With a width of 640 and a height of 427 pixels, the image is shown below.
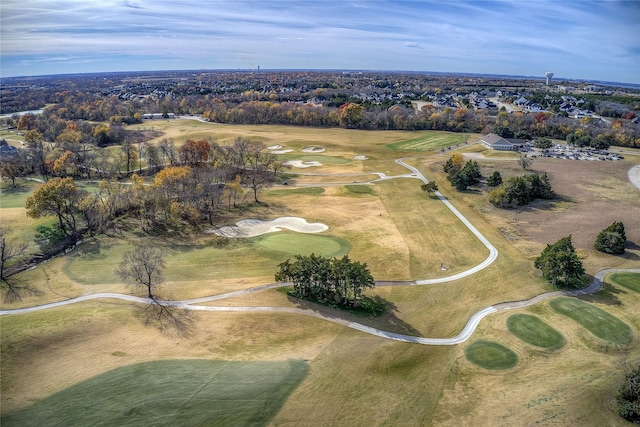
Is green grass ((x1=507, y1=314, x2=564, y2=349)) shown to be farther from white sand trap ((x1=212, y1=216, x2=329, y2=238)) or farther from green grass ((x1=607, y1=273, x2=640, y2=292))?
white sand trap ((x1=212, y1=216, x2=329, y2=238))

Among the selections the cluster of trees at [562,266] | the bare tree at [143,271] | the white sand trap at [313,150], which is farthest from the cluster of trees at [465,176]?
the bare tree at [143,271]

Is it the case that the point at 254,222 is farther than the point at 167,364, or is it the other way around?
the point at 254,222

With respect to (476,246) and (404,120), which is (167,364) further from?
(404,120)

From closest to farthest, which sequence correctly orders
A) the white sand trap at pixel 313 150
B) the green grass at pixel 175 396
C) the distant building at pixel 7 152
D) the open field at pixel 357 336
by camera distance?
the green grass at pixel 175 396, the open field at pixel 357 336, the distant building at pixel 7 152, the white sand trap at pixel 313 150

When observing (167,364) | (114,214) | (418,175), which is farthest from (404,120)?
(167,364)

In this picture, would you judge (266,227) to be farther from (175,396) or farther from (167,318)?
(175,396)

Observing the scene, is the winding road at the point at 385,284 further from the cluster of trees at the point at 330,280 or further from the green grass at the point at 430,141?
the green grass at the point at 430,141

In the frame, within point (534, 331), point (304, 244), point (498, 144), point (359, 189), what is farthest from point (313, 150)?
point (534, 331)
